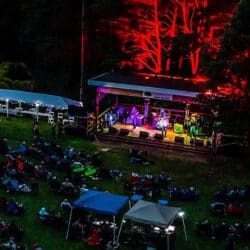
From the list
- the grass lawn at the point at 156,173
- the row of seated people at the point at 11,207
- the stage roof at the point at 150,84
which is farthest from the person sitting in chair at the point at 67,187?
the stage roof at the point at 150,84

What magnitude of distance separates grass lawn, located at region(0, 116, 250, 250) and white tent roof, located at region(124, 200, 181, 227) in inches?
64.2

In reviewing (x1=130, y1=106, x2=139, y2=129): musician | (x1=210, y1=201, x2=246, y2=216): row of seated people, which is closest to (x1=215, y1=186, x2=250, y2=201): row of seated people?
(x1=210, y1=201, x2=246, y2=216): row of seated people

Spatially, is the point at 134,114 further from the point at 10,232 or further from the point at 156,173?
the point at 10,232

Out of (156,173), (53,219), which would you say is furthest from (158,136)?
(53,219)

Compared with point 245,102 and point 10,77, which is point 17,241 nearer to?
point 245,102

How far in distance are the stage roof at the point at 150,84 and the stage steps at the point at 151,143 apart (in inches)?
130

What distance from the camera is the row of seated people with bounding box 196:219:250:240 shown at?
21.1m

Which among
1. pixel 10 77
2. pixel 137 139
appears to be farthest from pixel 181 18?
pixel 10 77

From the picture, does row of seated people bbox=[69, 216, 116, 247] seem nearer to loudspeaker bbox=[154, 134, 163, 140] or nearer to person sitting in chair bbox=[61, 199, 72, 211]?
person sitting in chair bbox=[61, 199, 72, 211]

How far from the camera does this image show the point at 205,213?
23.9 m

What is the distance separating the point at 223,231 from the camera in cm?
2112

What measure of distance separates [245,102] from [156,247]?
1218 cm

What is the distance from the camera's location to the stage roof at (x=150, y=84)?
34.2 meters

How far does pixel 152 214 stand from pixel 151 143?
→ 1377 cm
